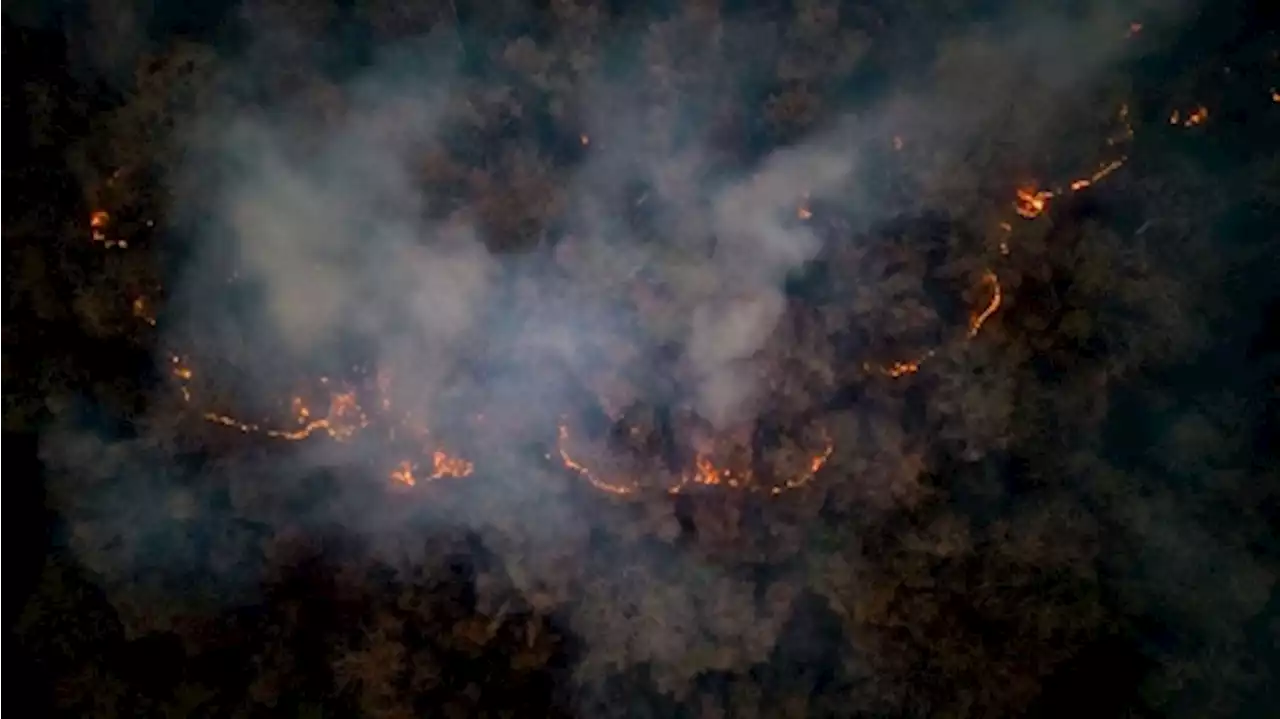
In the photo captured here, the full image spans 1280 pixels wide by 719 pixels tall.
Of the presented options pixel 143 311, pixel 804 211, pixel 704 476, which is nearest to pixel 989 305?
pixel 804 211

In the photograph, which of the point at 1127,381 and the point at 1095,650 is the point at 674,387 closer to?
the point at 1127,381

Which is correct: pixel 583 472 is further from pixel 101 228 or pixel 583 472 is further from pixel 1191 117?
pixel 1191 117

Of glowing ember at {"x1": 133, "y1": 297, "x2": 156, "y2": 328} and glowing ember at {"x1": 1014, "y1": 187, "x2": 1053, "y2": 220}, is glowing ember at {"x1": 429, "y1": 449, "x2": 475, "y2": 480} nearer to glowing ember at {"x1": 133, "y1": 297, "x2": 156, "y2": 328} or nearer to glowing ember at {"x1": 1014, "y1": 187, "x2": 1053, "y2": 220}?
glowing ember at {"x1": 133, "y1": 297, "x2": 156, "y2": 328}

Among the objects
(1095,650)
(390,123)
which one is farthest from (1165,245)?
(390,123)

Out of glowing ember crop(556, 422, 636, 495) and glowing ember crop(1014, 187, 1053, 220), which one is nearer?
glowing ember crop(1014, 187, 1053, 220)

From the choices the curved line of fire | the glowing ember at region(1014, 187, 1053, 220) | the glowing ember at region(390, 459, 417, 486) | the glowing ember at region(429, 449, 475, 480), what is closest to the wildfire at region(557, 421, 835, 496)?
the curved line of fire

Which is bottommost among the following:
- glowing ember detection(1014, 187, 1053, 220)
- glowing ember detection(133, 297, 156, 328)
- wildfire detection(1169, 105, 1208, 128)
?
glowing ember detection(133, 297, 156, 328)

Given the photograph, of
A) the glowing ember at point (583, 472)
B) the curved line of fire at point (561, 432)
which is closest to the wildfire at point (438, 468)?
the curved line of fire at point (561, 432)

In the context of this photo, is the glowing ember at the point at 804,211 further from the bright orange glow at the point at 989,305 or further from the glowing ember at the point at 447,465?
the glowing ember at the point at 447,465
